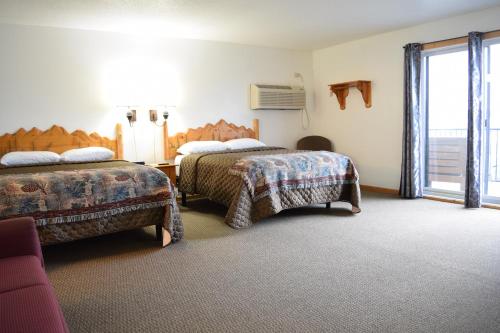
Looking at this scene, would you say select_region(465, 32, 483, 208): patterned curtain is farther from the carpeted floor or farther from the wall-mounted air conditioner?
the wall-mounted air conditioner

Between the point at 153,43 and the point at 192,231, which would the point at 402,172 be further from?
the point at 153,43

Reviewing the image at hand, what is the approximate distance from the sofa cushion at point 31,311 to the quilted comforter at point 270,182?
88.0 inches

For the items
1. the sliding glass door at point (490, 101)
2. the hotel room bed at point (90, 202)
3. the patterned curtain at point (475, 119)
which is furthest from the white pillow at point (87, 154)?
the sliding glass door at point (490, 101)

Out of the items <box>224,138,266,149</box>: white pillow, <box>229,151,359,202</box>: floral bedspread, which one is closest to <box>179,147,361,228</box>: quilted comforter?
<box>229,151,359,202</box>: floral bedspread

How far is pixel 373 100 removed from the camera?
17.7ft

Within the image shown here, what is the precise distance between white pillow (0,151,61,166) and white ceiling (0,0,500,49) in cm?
137

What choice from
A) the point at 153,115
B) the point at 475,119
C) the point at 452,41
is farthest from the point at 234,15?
the point at 475,119

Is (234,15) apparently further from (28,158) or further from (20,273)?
(20,273)

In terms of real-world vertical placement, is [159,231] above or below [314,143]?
below

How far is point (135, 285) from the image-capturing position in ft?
7.80

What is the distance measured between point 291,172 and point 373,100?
7.53ft

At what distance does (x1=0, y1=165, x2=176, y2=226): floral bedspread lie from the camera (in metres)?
2.62

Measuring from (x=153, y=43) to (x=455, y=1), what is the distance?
3.42m

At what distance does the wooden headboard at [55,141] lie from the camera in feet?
13.6
